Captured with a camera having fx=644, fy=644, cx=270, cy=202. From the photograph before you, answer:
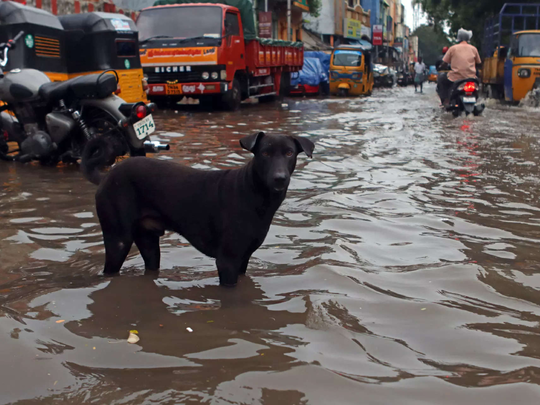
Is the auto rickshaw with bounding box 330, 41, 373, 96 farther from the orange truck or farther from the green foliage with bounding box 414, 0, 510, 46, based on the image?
the orange truck

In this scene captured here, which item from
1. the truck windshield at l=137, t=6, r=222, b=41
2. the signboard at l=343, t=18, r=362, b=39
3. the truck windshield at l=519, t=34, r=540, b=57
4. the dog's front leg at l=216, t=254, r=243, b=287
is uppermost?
the signboard at l=343, t=18, r=362, b=39

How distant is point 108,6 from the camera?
18.5 m

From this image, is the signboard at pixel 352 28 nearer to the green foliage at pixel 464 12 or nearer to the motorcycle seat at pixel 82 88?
the green foliage at pixel 464 12

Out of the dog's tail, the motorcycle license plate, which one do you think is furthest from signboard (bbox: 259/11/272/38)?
the dog's tail

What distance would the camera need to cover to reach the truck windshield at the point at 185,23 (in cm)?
1544

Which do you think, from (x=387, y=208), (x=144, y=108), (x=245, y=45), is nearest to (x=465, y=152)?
(x=387, y=208)

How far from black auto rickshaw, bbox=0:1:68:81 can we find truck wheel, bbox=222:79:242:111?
6139 millimetres

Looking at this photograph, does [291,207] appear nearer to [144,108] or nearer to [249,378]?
[144,108]

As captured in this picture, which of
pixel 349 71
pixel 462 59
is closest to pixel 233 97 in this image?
pixel 462 59

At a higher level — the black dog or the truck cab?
the truck cab

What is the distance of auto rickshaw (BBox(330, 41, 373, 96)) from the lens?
26.2m

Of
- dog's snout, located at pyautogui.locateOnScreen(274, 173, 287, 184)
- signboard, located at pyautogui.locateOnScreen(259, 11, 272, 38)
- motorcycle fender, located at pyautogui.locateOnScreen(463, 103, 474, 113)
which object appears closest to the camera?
dog's snout, located at pyautogui.locateOnScreen(274, 173, 287, 184)

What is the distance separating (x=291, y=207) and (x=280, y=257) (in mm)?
1482

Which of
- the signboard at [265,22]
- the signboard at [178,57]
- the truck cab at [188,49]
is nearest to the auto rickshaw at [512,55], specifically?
the truck cab at [188,49]
